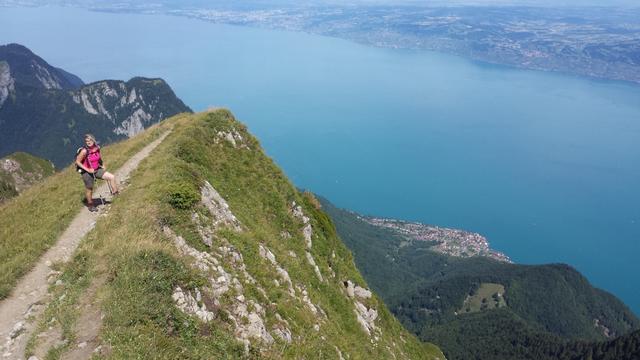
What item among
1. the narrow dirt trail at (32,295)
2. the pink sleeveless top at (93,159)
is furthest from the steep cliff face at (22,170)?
the narrow dirt trail at (32,295)

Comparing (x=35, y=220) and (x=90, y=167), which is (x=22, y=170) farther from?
(x=90, y=167)

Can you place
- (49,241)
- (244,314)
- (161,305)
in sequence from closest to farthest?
(161,305)
(244,314)
(49,241)

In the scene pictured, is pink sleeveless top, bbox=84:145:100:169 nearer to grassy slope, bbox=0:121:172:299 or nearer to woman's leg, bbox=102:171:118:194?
woman's leg, bbox=102:171:118:194

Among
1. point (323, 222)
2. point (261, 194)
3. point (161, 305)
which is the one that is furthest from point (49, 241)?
point (323, 222)

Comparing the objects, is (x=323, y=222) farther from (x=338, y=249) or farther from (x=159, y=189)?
(x=159, y=189)

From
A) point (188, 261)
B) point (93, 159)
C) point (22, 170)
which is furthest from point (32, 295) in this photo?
point (22, 170)

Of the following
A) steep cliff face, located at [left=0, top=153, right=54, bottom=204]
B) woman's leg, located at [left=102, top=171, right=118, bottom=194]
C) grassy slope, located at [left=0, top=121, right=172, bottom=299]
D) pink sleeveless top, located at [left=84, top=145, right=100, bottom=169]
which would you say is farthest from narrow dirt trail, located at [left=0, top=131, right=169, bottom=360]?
steep cliff face, located at [left=0, top=153, right=54, bottom=204]
